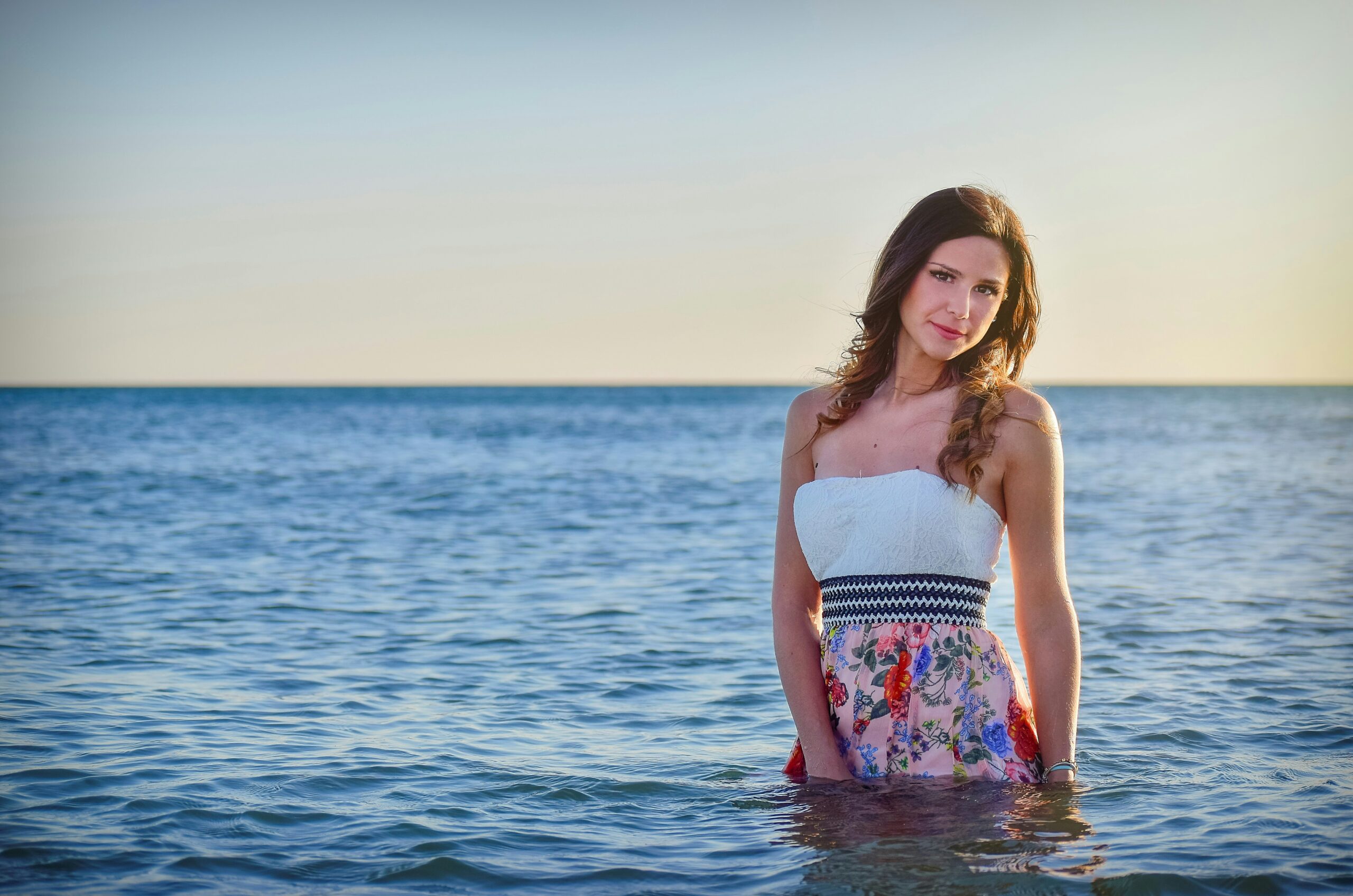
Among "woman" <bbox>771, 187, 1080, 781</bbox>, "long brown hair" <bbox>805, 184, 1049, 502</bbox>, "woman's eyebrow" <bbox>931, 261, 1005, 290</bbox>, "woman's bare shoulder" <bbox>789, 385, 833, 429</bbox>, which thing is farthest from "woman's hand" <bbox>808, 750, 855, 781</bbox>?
"woman's eyebrow" <bbox>931, 261, 1005, 290</bbox>

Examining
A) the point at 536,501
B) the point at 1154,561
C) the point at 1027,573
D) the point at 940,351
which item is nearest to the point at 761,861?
the point at 1027,573

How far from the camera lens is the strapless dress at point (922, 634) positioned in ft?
9.49

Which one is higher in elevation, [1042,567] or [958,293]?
[958,293]

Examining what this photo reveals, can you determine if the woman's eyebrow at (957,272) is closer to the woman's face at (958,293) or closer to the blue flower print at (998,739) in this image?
the woman's face at (958,293)

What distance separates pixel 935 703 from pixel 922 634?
181 mm

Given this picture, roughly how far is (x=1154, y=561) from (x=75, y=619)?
9.91 m

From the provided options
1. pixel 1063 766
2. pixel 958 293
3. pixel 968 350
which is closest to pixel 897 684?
pixel 1063 766

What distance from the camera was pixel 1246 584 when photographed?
10.4 metres

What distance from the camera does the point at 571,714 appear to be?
606 centimetres

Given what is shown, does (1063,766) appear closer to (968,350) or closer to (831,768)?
(831,768)

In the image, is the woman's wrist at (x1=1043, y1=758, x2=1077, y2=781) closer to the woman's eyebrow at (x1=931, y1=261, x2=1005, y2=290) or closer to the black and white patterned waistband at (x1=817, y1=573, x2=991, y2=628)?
the black and white patterned waistband at (x1=817, y1=573, x2=991, y2=628)

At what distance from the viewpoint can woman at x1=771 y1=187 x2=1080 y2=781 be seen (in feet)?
9.45

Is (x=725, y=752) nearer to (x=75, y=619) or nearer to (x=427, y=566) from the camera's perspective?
(x=75, y=619)

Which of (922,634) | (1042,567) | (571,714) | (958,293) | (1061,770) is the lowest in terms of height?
(571,714)
